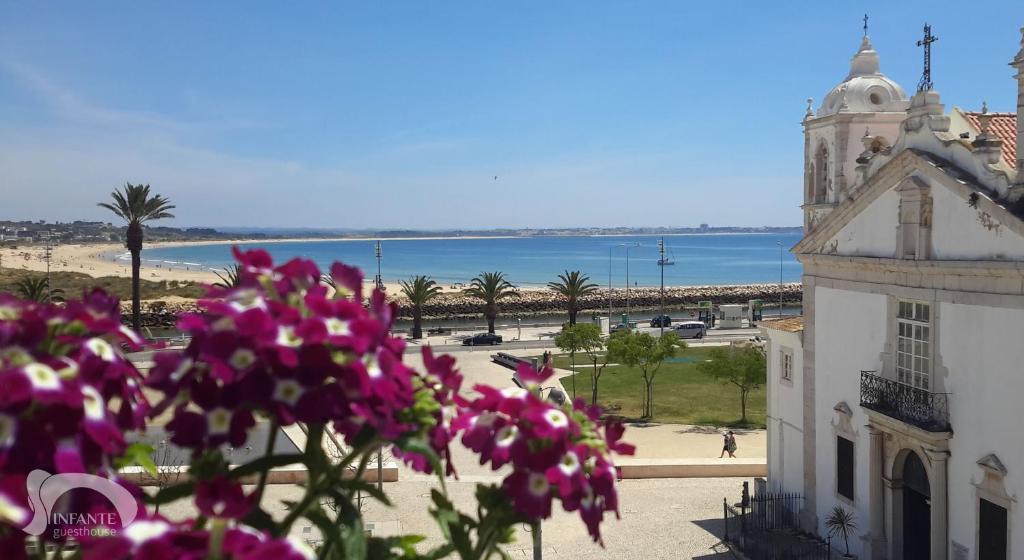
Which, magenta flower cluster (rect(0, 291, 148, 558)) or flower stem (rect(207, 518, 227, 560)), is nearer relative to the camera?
flower stem (rect(207, 518, 227, 560))

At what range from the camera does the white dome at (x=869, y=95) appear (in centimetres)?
1908

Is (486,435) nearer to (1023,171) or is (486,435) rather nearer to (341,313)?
(341,313)

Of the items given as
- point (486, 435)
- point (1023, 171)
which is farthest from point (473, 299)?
point (486, 435)

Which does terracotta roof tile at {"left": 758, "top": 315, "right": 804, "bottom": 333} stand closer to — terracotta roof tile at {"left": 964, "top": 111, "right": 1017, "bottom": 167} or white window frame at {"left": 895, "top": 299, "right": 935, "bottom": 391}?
white window frame at {"left": 895, "top": 299, "right": 935, "bottom": 391}

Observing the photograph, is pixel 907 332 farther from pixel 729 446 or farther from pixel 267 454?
pixel 267 454

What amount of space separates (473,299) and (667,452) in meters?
65.1

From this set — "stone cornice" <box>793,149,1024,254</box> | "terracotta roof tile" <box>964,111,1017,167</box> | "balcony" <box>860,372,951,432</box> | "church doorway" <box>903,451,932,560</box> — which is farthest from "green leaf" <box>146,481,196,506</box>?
"terracotta roof tile" <box>964,111,1017,167</box>

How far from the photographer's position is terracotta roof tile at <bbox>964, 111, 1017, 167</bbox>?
16714 millimetres

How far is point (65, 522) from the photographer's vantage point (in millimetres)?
1749

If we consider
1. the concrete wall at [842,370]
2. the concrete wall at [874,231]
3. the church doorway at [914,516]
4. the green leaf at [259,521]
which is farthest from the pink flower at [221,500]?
the church doorway at [914,516]

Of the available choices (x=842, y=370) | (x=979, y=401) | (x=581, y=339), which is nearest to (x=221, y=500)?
(x=979, y=401)

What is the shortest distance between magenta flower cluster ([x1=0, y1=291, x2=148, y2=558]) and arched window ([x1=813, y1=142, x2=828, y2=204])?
20.0 metres

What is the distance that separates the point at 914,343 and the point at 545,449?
590 inches

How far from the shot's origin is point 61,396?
1512mm
